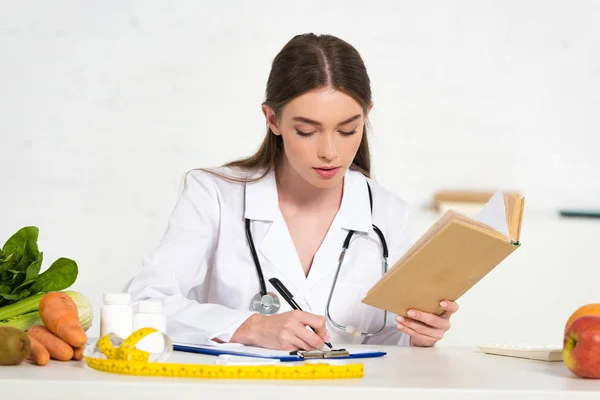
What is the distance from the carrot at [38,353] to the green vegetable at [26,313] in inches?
9.5

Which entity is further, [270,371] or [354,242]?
[354,242]

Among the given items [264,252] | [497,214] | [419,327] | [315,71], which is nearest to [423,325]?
[419,327]

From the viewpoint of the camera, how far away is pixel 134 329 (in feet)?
4.82

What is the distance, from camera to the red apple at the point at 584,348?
1.26 meters

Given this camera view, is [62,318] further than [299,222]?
No

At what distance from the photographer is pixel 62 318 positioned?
4.75ft

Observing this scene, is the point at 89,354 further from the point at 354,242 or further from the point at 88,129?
the point at 88,129

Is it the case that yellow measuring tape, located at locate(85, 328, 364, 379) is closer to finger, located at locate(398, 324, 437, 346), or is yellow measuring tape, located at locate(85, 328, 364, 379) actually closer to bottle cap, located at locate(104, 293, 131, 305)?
bottle cap, located at locate(104, 293, 131, 305)

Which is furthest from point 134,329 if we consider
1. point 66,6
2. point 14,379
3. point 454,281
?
point 66,6

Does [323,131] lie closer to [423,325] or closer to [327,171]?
[327,171]

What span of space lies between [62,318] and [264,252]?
0.85 meters

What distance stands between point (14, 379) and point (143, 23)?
8.98 feet

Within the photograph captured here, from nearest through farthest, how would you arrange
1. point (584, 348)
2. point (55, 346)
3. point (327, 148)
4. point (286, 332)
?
point (584, 348) → point (55, 346) → point (286, 332) → point (327, 148)

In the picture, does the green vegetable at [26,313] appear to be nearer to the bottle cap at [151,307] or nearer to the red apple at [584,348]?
the bottle cap at [151,307]
